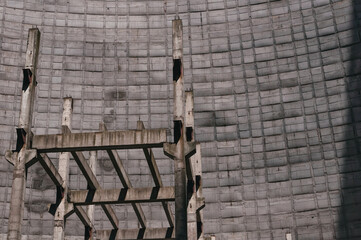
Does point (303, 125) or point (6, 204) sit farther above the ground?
point (303, 125)

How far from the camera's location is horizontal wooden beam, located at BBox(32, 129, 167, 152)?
23625mm

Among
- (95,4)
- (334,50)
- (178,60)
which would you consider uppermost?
(95,4)

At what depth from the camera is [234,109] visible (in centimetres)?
4038

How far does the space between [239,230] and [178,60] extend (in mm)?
16569

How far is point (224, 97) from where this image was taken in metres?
40.7

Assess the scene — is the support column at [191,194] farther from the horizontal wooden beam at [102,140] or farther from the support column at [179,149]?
the horizontal wooden beam at [102,140]

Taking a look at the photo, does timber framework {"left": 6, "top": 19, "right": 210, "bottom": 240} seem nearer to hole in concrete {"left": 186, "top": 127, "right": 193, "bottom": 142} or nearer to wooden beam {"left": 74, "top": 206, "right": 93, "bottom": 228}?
hole in concrete {"left": 186, "top": 127, "right": 193, "bottom": 142}

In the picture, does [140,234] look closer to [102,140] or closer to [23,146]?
[102,140]

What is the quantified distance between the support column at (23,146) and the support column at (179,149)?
19.0 feet

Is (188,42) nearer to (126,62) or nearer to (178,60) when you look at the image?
(126,62)

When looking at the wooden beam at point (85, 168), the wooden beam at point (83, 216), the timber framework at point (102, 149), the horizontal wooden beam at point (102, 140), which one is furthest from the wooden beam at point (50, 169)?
the wooden beam at point (83, 216)

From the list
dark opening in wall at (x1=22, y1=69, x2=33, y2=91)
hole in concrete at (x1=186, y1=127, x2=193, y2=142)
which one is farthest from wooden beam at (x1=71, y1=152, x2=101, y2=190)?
hole in concrete at (x1=186, y1=127, x2=193, y2=142)

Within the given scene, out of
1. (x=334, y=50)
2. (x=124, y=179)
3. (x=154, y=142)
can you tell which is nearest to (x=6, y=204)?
(x=124, y=179)

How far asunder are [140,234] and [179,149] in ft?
32.6
